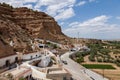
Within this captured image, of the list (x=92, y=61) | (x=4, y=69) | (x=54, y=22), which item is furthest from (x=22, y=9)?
(x=4, y=69)

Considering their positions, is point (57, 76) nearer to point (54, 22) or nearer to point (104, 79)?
point (104, 79)

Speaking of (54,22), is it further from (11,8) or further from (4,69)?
(4,69)

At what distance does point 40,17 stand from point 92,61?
99.3ft

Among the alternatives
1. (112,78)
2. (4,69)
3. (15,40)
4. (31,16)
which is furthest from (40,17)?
(4,69)

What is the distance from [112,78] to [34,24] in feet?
154

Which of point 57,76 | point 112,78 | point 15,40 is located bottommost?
point 112,78

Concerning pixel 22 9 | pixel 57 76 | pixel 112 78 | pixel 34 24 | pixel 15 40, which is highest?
pixel 22 9

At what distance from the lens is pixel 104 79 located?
3531 centimetres

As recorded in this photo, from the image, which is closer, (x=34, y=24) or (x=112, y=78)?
(x=112, y=78)

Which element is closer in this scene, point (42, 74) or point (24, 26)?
point (42, 74)

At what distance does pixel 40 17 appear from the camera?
8481cm

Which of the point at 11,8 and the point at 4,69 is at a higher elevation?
the point at 11,8

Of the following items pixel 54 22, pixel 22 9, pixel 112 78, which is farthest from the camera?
pixel 54 22

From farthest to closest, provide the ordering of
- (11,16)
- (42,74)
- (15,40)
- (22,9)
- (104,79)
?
(22,9) → (11,16) → (15,40) → (104,79) → (42,74)
